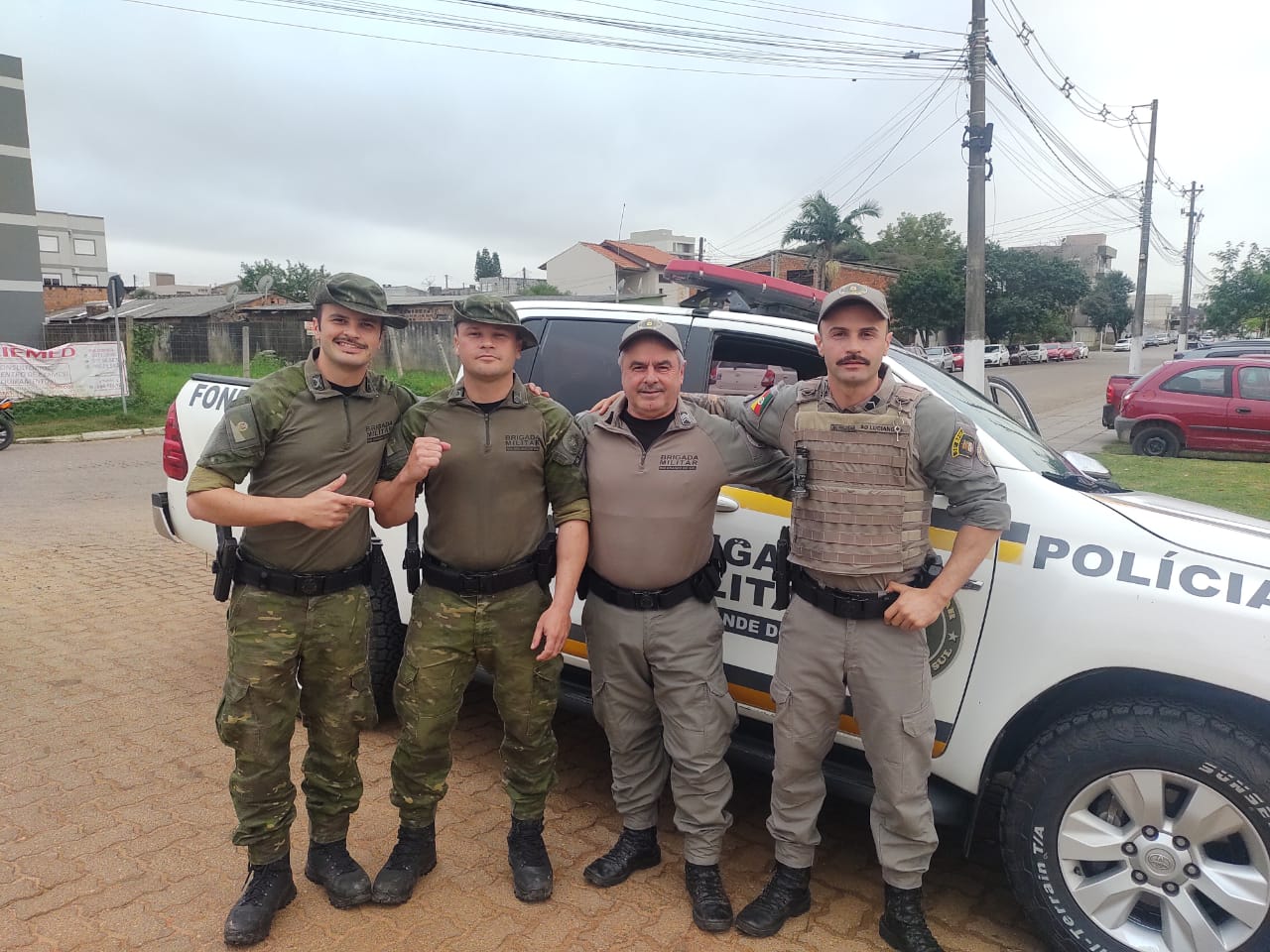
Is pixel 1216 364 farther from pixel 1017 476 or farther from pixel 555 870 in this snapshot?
pixel 555 870

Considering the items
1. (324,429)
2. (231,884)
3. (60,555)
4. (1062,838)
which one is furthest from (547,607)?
(60,555)

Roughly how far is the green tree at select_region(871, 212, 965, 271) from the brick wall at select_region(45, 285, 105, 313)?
44.9 metres

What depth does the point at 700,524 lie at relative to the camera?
102 inches

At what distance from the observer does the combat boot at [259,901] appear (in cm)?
240

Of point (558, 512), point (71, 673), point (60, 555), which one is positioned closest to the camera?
point (558, 512)

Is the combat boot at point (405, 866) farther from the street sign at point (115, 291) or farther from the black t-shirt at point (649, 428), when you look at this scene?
the street sign at point (115, 291)

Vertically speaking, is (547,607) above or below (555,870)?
above

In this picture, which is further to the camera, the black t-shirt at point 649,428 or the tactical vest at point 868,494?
the black t-shirt at point 649,428

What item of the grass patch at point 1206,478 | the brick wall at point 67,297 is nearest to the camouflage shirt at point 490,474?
the grass patch at point 1206,478

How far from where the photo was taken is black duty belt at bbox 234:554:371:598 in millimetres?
2469

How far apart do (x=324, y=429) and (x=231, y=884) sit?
145cm

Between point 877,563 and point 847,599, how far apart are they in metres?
0.13

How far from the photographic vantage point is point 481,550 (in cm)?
261

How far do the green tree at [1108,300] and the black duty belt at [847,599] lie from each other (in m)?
83.6
